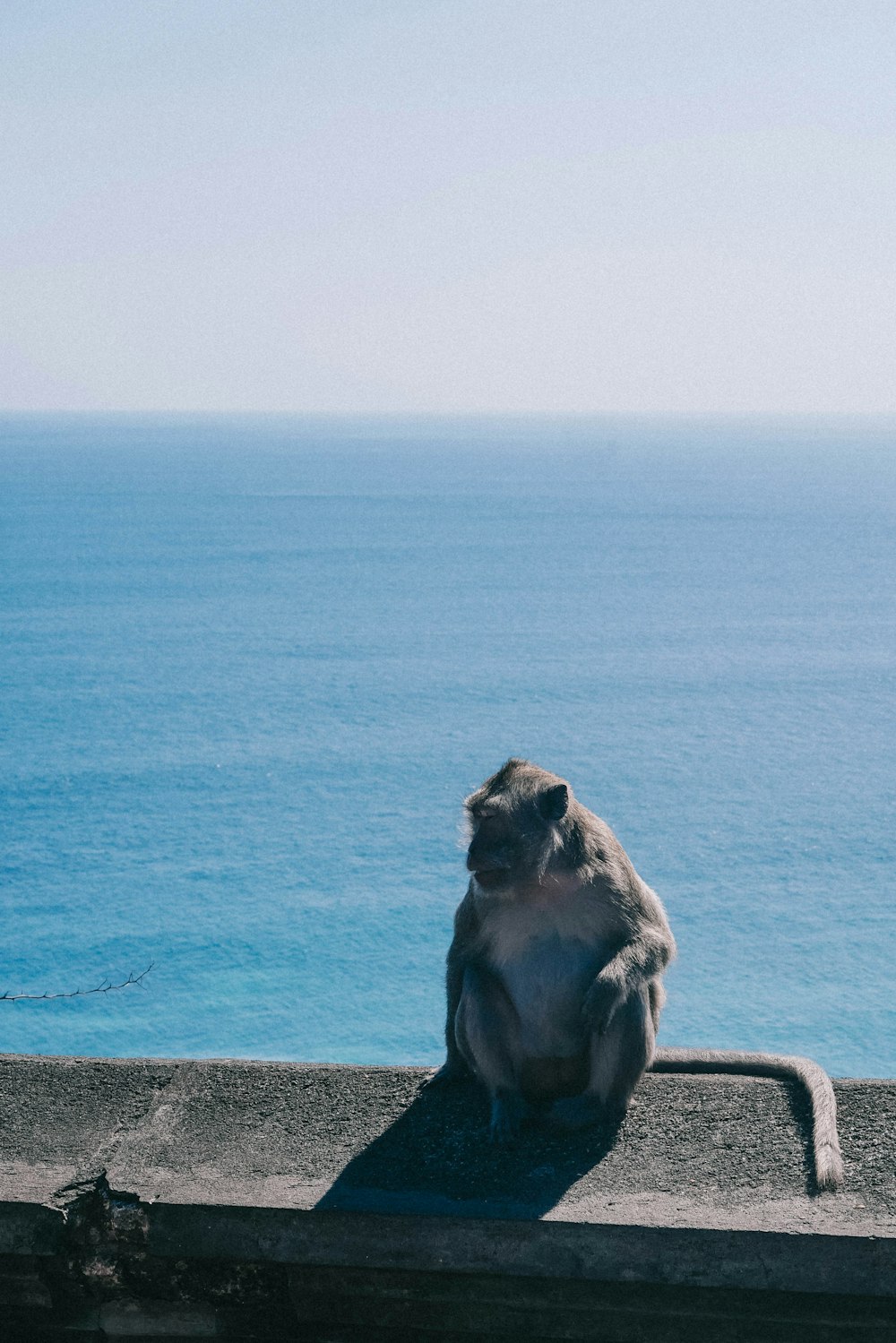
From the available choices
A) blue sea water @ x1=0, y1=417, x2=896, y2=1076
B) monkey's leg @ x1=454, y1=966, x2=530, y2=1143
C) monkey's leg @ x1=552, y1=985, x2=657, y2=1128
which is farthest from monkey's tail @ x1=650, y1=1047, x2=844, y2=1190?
blue sea water @ x1=0, y1=417, x2=896, y2=1076

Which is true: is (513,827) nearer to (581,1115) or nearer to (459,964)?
(459,964)

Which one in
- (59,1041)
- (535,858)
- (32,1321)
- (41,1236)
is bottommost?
(59,1041)

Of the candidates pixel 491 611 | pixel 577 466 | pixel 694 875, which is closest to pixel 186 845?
pixel 694 875

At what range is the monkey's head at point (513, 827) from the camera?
349cm

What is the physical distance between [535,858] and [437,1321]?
1158mm

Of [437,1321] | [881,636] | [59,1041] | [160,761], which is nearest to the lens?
[437,1321]

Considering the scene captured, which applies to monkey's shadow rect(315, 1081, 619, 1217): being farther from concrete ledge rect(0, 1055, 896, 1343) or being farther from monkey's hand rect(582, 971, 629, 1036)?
monkey's hand rect(582, 971, 629, 1036)

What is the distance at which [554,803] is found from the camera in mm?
3518

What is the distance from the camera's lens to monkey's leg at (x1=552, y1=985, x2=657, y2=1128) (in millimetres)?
3400

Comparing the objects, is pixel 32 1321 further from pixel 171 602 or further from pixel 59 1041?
pixel 171 602

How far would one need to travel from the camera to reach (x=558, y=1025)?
12.0ft

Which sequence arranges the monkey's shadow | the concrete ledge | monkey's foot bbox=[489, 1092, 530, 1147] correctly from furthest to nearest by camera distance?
monkey's foot bbox=[489, 1092, 530, 1147] < the monkey's shadow < the concrete ledge

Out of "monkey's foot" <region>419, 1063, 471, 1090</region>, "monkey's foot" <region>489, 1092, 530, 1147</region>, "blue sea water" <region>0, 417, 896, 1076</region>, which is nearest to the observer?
"monkey's foot" <region>489, 1092, 530, 1147</region>

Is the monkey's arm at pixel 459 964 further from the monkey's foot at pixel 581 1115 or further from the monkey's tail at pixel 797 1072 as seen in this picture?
the monkey's tail at pixel 797 1072
